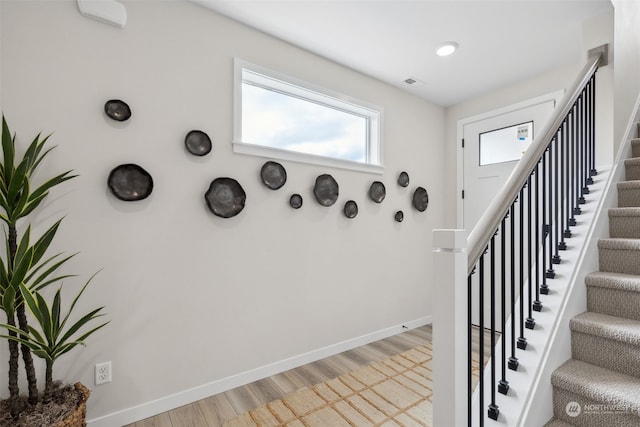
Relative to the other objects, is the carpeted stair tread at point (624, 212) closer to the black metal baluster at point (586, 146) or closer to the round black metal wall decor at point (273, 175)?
the black metal baluster at point (586, 146)

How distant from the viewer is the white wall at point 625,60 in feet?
6.86

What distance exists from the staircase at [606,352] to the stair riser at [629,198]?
0.74 feet

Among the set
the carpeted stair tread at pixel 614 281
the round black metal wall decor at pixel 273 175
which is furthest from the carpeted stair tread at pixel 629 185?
the round black metal wall decor at pixel 273 175

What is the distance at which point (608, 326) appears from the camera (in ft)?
3.92

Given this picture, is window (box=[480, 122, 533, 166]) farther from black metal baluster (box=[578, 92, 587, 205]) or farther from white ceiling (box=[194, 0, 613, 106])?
black metal baluster (box=[578, 92, 587, 205])

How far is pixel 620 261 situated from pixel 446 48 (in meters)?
1.98

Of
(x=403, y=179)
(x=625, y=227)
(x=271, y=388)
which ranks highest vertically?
(x=403, y=179)

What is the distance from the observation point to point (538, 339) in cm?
124

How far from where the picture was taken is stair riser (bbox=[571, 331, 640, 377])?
3.71 feet

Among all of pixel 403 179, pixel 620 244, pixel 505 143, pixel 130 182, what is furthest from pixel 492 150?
pixel 130 182

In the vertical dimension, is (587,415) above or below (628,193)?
below

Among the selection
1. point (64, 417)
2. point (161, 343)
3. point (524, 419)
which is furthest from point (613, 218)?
point (64, 417)

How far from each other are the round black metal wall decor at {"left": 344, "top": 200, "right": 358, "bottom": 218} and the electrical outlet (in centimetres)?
200

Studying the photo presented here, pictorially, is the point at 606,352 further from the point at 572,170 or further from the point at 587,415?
the point at 572,170
